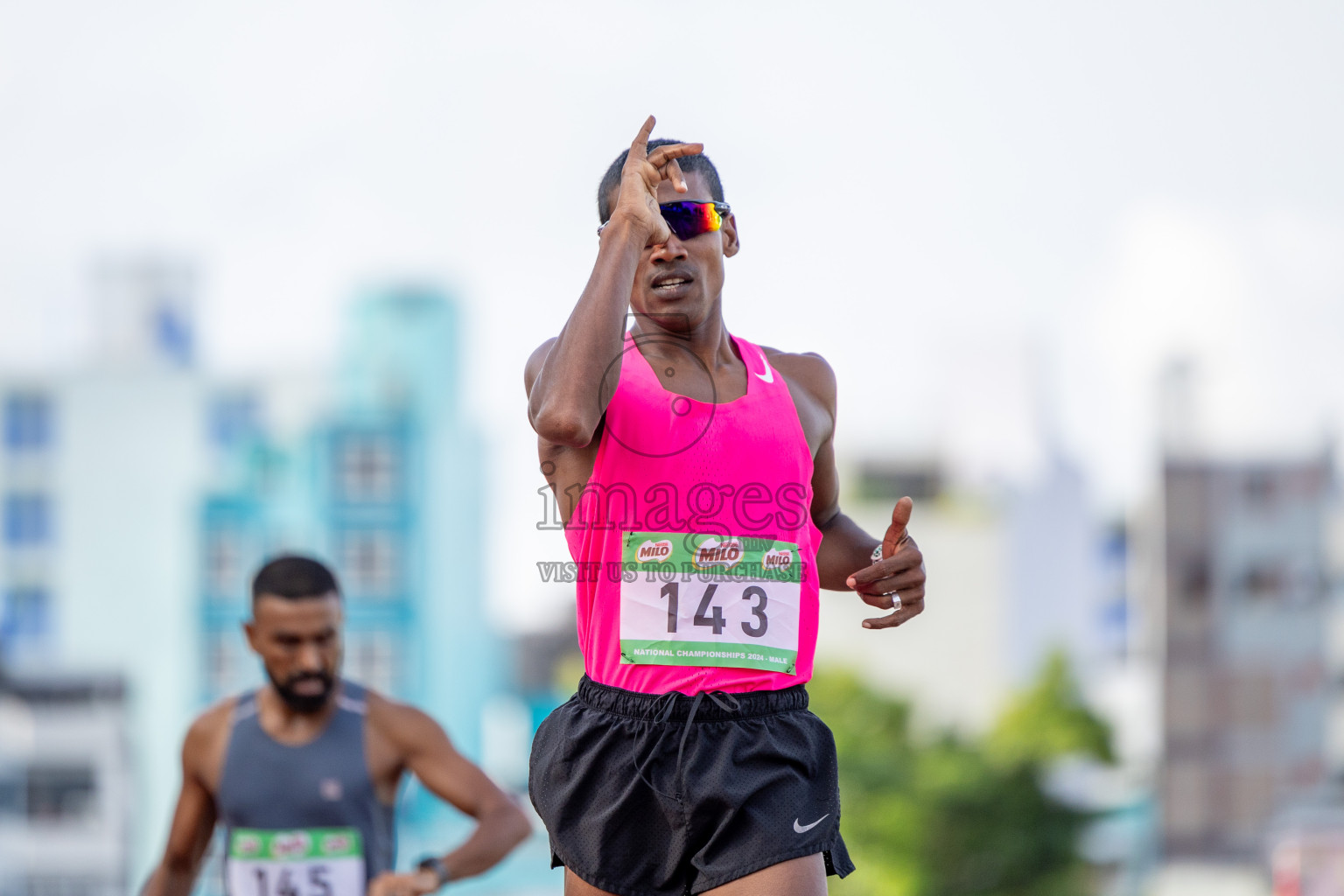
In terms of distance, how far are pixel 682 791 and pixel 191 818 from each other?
2.49 metres

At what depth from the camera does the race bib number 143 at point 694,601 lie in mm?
3258

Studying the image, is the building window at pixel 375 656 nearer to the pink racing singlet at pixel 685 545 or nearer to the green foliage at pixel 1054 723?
the green foliage at pixel 1054 723

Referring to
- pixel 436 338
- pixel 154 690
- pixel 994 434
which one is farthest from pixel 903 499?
pixel 994 434

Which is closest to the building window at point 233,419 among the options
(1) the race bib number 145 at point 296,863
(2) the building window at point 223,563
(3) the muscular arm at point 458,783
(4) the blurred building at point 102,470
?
(4) the blurred building at point 102,470

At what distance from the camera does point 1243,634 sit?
44000 mm

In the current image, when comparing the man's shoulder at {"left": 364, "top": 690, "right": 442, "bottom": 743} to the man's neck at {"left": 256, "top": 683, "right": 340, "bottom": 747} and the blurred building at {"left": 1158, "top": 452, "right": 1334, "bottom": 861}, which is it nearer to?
the man's neck at {"left": 256, "top": 683, "right": 340, "bottom": 747}

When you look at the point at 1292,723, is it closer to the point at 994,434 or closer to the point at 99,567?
the point at 994,434

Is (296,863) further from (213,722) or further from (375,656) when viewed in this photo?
(375,656)

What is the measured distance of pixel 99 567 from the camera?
44.9 m

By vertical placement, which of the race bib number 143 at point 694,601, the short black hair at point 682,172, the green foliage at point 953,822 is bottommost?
the green foliage at point 953,822

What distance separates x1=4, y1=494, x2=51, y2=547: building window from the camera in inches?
1777

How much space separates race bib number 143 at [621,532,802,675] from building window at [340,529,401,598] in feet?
120

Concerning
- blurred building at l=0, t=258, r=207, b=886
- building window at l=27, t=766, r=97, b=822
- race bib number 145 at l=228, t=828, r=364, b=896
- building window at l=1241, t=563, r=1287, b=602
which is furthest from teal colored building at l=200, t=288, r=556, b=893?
race bib number 145 at l=228, t=828, r=364, b=896

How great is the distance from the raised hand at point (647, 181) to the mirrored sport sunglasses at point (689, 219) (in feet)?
0.32
